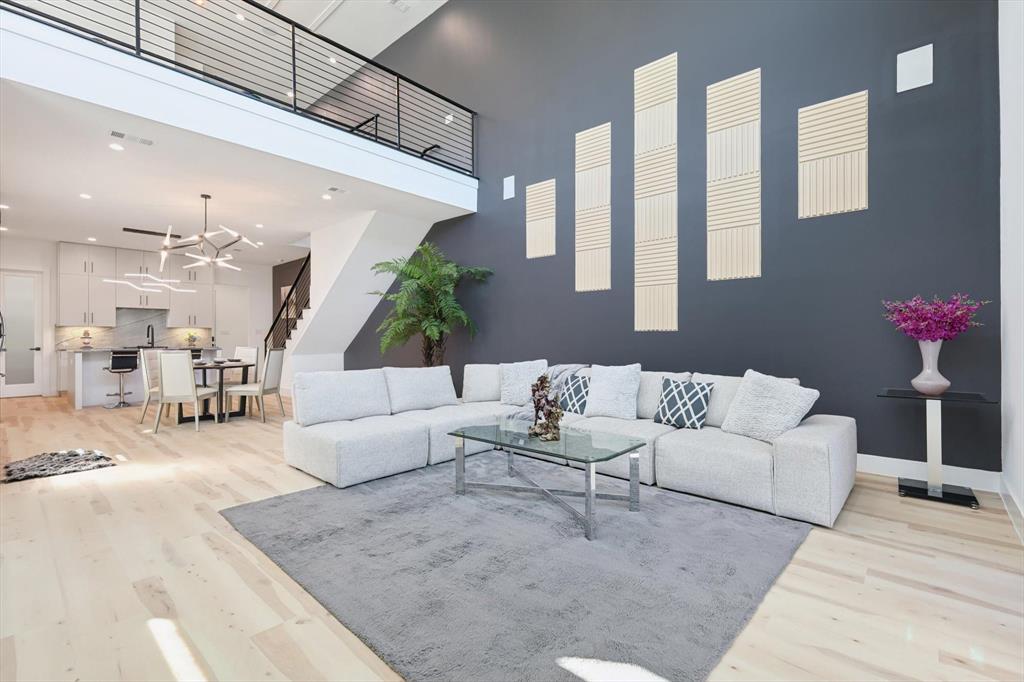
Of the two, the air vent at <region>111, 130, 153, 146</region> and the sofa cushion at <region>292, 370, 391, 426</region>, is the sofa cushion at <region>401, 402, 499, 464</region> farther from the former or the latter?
the air vent at <region>111, 130, 153, 146</region>

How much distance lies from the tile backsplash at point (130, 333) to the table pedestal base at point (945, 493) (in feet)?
39.4

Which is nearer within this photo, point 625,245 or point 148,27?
point 625,245

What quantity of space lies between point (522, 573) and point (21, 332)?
10.8 meters

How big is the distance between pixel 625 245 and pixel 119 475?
196 inches

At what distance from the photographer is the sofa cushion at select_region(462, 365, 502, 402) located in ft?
16.8

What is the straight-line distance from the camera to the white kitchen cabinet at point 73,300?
27.7ft

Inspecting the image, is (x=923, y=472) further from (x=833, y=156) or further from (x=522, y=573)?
(x=522, y=573)

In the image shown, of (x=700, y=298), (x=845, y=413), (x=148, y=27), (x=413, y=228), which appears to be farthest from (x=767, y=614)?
(x=148, y=27)

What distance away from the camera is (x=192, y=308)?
10164 millimetres

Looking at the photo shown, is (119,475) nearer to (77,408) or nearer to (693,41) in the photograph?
(77,408)

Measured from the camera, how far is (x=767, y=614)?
1847 mm

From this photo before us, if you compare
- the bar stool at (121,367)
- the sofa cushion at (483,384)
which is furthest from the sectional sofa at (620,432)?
the bar stool at (121,367)

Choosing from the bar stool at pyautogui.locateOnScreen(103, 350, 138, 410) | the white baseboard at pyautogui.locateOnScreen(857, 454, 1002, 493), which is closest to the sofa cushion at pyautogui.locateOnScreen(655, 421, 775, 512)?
the white baseboard at pyautogui.locateOnScreen(857, 454, 1002, 493)

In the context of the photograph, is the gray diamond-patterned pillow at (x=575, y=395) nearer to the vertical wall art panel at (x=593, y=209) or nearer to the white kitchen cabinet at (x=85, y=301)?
the vertical wall art panel at (x=593, y=209)
